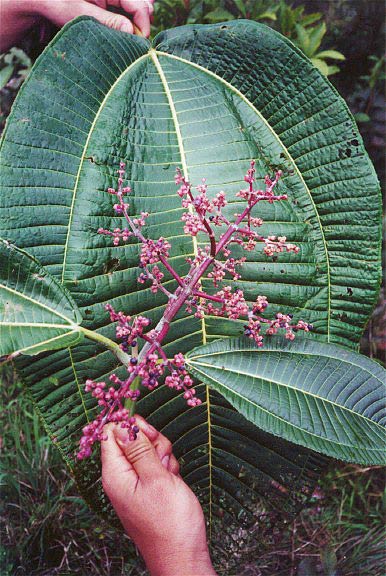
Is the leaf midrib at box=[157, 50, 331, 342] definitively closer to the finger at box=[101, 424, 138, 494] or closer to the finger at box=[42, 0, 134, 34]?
the finger at box=[42, 0, 134, 34]

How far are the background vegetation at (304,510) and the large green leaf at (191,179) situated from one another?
1.70 ft

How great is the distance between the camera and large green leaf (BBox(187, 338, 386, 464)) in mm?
877

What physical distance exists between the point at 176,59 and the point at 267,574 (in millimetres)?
1521

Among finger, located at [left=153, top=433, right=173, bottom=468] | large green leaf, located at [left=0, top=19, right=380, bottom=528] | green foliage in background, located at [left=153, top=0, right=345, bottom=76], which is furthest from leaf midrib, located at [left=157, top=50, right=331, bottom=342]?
green foliage in background, located at [left=153, top=0, right=345, bottom=76]

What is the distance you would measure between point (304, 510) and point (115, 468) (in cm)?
113

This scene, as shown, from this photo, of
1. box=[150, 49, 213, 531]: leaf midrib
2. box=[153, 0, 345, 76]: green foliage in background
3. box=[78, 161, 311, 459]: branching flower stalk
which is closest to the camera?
box=[78, 161, 311, 459]: branching flower stalk

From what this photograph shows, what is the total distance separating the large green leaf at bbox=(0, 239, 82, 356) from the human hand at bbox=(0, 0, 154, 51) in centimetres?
70

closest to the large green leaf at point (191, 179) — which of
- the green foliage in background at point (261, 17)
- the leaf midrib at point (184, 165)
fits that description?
the leaf midrib at point (184, 165)

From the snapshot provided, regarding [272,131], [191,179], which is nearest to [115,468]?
[191,179]

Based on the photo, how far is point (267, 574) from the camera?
68.4 inches

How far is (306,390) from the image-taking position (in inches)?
36.9

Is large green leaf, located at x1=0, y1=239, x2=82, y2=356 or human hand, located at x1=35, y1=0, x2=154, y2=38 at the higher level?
human hand, located at x1=35, y1=0, x2=154, y2=38

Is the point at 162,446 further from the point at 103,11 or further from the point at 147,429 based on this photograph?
the point at 103,11

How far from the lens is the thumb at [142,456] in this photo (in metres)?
0.95
